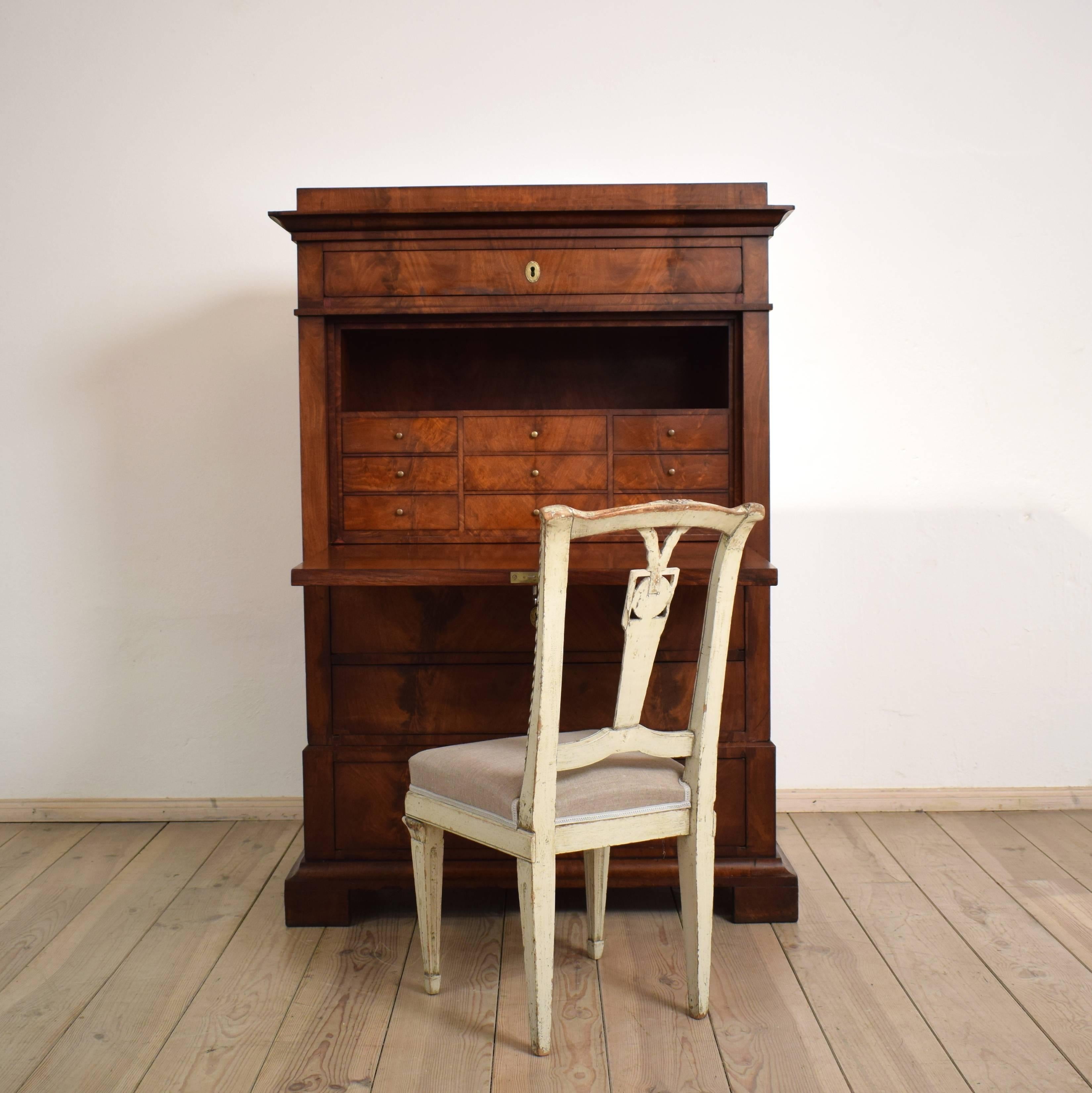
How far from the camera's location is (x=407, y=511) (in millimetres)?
2303

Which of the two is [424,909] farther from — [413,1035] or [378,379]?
[378,379]

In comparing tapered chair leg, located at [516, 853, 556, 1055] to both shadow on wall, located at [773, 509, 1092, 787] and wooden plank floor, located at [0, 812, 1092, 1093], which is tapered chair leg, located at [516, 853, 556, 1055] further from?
shadow on wall, located at [773, 509, 1092, 787]

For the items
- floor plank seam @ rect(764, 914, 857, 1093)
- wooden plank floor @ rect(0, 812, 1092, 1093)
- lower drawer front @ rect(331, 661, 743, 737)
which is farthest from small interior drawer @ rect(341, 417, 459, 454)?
floor plank seam @ rect(764, 914, 857, 1093)

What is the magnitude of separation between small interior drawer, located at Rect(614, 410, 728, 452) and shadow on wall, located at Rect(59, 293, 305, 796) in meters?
1.11

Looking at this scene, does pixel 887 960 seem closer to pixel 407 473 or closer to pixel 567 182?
pixel 407 473

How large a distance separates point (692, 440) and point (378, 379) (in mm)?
883

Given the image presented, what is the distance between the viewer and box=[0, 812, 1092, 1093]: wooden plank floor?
1671 mm

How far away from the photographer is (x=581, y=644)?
2314 mm

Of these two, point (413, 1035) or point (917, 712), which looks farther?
point (917, 712)

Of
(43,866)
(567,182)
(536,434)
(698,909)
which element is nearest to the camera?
(698,909)

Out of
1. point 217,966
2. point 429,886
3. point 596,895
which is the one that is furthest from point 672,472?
point 217,966

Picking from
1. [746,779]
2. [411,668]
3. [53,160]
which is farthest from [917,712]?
[53,160]

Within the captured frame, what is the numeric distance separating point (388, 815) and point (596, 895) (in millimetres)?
537

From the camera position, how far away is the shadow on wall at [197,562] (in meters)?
2.91
